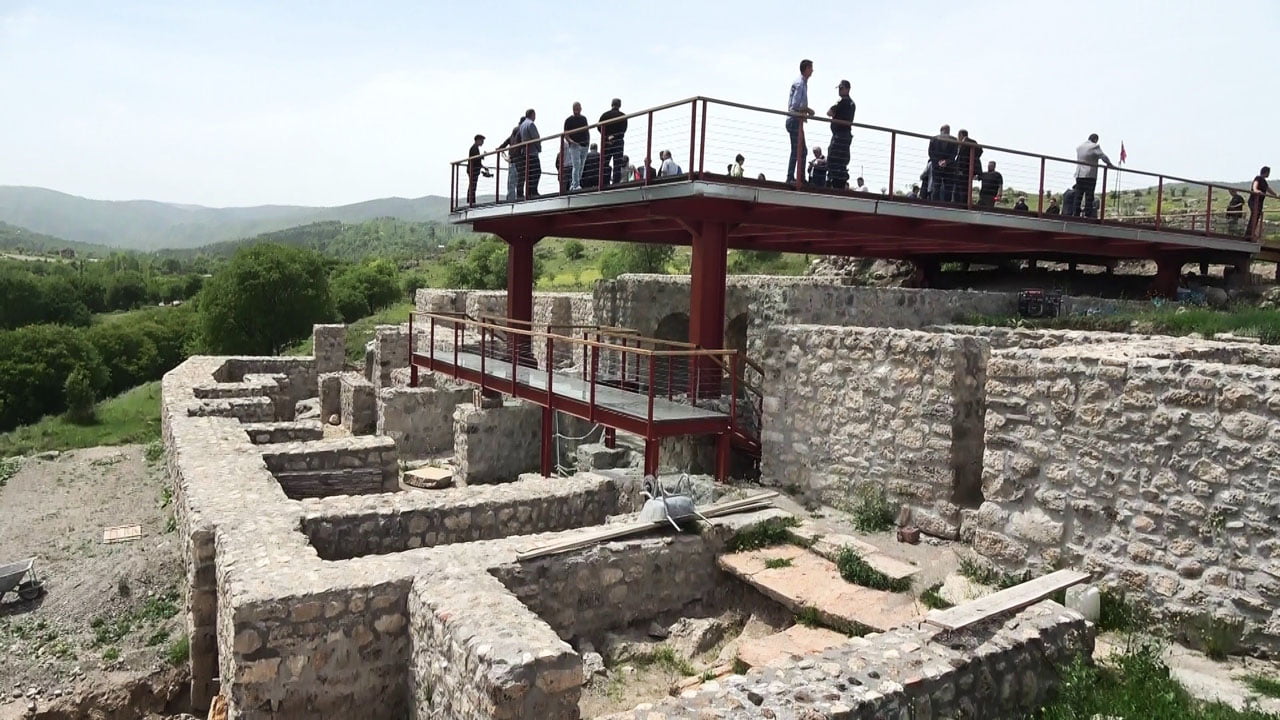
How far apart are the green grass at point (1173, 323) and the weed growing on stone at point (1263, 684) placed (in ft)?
25.1

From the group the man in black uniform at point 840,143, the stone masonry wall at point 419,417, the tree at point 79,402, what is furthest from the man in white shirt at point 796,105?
the tree at point 79,402

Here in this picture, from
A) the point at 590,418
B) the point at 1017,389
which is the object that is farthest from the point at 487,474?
the point at 1017,389

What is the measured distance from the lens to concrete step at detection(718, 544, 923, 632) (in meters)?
6.03

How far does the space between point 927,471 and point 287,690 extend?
5564mm

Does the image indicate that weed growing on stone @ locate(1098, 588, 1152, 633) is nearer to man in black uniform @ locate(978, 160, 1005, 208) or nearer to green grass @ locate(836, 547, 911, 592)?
green grass @ locate(836, 547, 911, 592)

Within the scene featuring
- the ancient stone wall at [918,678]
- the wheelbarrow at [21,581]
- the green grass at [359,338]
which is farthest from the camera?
the green grass at [359,338]

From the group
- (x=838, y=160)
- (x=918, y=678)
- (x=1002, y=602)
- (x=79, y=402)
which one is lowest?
(x=79, y=402)

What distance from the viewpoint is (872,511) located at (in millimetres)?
7848

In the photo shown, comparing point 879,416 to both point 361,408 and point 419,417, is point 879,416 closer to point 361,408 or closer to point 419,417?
point 419,417

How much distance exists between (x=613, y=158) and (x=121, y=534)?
878 centimetres

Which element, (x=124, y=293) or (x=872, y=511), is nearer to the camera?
(x=872, y=511)

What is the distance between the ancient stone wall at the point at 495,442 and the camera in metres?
13.0

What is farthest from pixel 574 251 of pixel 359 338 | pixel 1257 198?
pixel 1257 198

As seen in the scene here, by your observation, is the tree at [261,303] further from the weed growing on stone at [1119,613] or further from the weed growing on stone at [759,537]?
the weed growing on stone at [1119,613]
